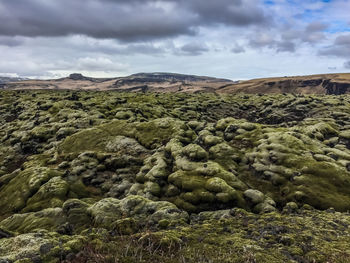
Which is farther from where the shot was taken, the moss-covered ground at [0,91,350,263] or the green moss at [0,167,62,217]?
the green moss at [0,167,62,217]

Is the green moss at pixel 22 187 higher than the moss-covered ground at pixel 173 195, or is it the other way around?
the moss-covered ground at pixel 173 195

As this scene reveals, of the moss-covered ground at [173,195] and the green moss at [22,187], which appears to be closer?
the moss-covered ground at [173,195]

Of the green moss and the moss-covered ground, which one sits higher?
the moss-covered ground

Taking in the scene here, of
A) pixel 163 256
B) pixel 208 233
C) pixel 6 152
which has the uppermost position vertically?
pixel 163 256

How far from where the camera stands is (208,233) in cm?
2178

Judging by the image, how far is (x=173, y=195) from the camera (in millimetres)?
35594

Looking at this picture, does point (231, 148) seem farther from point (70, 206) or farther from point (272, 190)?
point (70, 206)

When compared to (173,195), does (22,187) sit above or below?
below

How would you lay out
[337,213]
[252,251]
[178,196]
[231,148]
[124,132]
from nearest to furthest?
[252,251] < [337,213] < [178,196] < [231,148] < [124,132]

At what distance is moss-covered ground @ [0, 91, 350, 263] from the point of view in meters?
17.5

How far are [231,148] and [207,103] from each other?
319 feet

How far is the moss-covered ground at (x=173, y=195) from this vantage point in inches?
690

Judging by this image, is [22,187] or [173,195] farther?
[22,187]

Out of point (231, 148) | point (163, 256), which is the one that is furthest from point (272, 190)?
point (163, 256)
